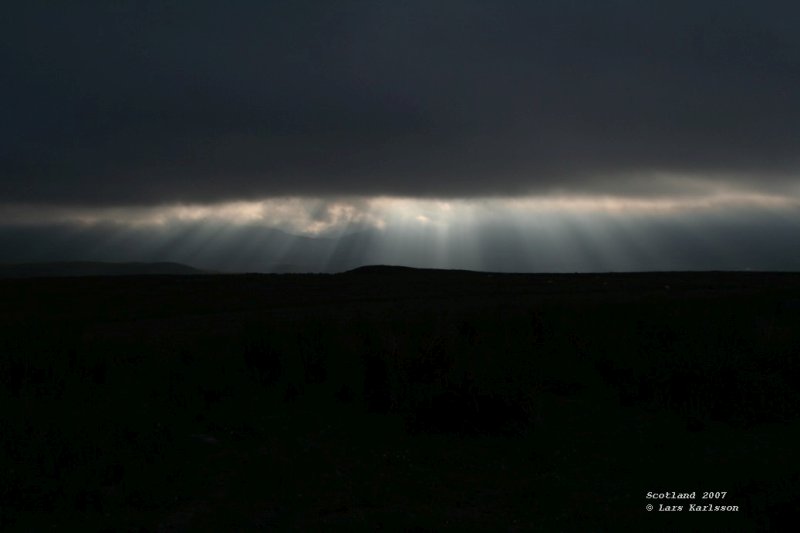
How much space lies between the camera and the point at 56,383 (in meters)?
14.8

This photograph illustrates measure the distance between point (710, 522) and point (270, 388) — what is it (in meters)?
9.24

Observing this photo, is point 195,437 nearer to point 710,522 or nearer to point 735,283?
point 710,522

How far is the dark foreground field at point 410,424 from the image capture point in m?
9.05

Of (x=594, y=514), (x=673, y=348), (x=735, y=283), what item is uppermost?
Answer: (x=735, y=283)

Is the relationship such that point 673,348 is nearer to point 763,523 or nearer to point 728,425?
point 728,425

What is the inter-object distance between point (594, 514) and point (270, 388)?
807 cm

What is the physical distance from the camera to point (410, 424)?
1273 cm

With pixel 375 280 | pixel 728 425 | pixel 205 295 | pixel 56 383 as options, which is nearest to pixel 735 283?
pixel 375 280

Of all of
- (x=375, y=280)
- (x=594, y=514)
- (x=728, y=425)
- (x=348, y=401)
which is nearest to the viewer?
(x=594, y=514)

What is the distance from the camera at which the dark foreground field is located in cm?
905

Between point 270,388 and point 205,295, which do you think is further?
point 205,295

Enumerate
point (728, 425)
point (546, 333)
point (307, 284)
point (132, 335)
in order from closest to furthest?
point (728, 425) → point (546, 333) → point (132, 335) → point (307, 284)

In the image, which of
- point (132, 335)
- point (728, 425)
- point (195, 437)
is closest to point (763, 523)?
point (728, 425)

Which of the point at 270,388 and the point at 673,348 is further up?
the point at 673,348
